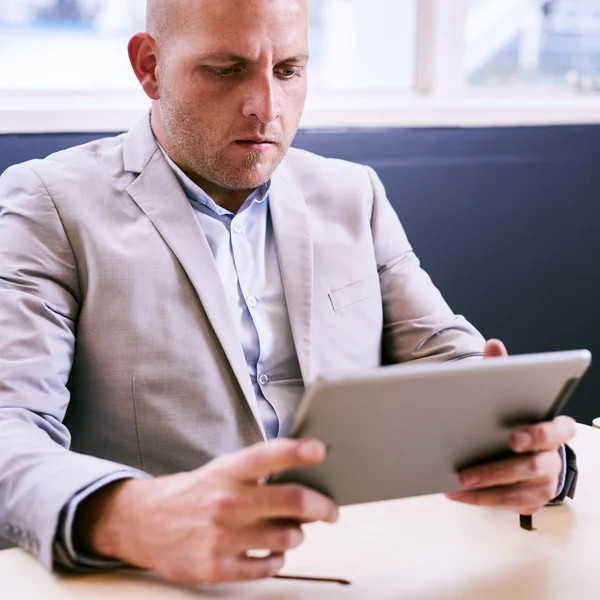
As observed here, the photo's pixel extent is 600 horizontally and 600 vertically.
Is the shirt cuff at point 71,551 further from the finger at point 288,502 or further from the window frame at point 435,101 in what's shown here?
the window frame at point 435,101

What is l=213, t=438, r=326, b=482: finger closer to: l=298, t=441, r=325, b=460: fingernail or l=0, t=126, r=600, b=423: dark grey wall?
l=298, t=441, r=325, b=460: fingernail

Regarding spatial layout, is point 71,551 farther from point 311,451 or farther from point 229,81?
point 229,81

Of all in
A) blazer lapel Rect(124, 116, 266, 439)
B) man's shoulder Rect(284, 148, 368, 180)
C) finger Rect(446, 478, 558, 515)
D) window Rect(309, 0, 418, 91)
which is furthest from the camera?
window Rect(309, 0, 418, 91)

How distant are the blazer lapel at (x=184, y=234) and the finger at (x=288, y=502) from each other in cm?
56

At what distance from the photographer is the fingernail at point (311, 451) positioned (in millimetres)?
876

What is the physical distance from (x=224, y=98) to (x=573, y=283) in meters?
1.69

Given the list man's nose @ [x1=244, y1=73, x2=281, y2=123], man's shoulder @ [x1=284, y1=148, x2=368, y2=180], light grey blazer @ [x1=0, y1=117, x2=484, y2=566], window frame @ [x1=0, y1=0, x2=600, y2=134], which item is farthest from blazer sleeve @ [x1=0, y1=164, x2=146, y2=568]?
window frame @ [x1=0, y1=0, x2=600, y2=134]

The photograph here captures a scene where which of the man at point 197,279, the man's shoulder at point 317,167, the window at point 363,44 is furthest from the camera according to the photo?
the window at point 363,44

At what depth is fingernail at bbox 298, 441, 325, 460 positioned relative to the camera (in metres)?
0.88

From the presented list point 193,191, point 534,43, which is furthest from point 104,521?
point 534,43

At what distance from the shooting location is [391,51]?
2.83 m

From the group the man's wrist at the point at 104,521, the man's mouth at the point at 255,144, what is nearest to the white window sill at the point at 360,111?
the man's mouth at the point at 255,144

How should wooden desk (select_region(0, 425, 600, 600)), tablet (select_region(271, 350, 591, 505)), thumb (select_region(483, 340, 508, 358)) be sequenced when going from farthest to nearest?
thumb (select_region(483, 340, 508, 358)) < wooden desk (select_region(0, 425, 600, 600)) < tablet (select_region(271, 350, 591, 505))

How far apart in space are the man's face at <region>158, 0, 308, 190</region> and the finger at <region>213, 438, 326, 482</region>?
765mm
